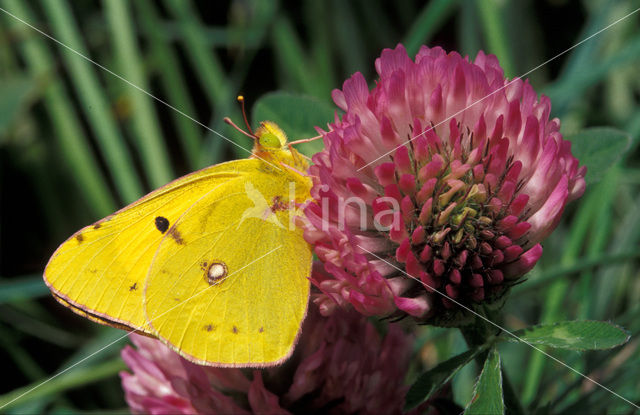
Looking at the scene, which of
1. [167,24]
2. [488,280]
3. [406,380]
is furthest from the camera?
[167,24]

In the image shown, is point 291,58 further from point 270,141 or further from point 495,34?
point 270,141

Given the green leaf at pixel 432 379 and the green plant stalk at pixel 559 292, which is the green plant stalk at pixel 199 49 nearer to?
the green plant stalk at pixel 559 292

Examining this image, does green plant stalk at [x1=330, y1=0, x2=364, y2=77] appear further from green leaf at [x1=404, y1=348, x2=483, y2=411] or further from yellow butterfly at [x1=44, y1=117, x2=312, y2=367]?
green leaf at [x1=404, y1=348, x2=483, y2=411]

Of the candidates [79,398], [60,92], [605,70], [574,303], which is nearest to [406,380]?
[574,303]

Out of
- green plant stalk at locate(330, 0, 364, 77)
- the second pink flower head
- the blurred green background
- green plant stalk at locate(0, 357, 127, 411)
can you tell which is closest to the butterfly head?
the second pink flower head

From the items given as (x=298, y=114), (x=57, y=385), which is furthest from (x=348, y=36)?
(x=57, y=385)

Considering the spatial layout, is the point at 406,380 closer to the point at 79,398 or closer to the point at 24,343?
the point at 79,398

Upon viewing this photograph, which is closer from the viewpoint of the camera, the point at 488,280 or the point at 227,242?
the point at 488,280

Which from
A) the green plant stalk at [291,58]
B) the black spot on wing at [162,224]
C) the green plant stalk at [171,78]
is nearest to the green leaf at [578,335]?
the black spot on wing at [162,224]
